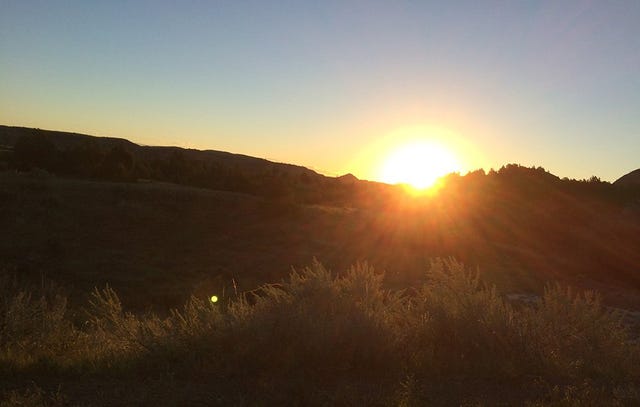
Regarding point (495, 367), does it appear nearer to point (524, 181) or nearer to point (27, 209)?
point (27, 209)

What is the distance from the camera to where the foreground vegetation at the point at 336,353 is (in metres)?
6.09

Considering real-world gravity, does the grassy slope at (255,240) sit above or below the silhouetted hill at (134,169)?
below

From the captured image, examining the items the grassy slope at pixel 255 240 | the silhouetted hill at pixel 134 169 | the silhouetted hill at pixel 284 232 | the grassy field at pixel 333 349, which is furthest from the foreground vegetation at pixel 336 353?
the silhouetted hill at pixel 134 169

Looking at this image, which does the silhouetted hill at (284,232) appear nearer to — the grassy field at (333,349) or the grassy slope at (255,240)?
the grassy slope at (255,240)

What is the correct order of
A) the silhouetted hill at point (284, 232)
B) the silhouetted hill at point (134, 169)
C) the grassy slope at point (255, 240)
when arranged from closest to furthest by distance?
the grassy slope at point (255, 240), the silhouetted hill at point (284, 232), the silhouetted hill at point (134, 169)

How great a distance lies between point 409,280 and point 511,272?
282 inches

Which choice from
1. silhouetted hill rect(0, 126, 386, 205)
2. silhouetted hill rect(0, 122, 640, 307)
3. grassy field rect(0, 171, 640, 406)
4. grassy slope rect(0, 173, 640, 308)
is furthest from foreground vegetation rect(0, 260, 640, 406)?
silhouetted hill rect(0, 126, 386, 205)

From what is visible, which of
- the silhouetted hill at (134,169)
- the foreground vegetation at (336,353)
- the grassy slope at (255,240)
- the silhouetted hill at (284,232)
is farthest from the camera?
the silhouetted hill at (134,169)

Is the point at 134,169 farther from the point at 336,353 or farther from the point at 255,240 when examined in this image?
the point at 336,353

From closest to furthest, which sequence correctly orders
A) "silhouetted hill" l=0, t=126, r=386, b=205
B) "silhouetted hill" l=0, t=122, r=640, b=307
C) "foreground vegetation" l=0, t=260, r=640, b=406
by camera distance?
"foreground vegetation" l=0, t=260, r=640, b=406
"silhouetted hill" l=0, t=122, r=640, b=307
"silhouetted hill" l=0, t=126, r=386, b=205

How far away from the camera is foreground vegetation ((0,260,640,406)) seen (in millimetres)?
6086

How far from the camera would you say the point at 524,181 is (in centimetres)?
5078

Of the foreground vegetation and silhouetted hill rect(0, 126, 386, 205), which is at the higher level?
silhouetted hill rect(0, 126, 386, 205)

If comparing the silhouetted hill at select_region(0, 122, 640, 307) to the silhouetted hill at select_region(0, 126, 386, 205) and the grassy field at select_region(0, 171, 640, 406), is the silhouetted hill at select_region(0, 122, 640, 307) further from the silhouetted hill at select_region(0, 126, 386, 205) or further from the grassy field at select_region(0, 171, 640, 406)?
the grassy field at select_region(0, 171, 640, 406)
